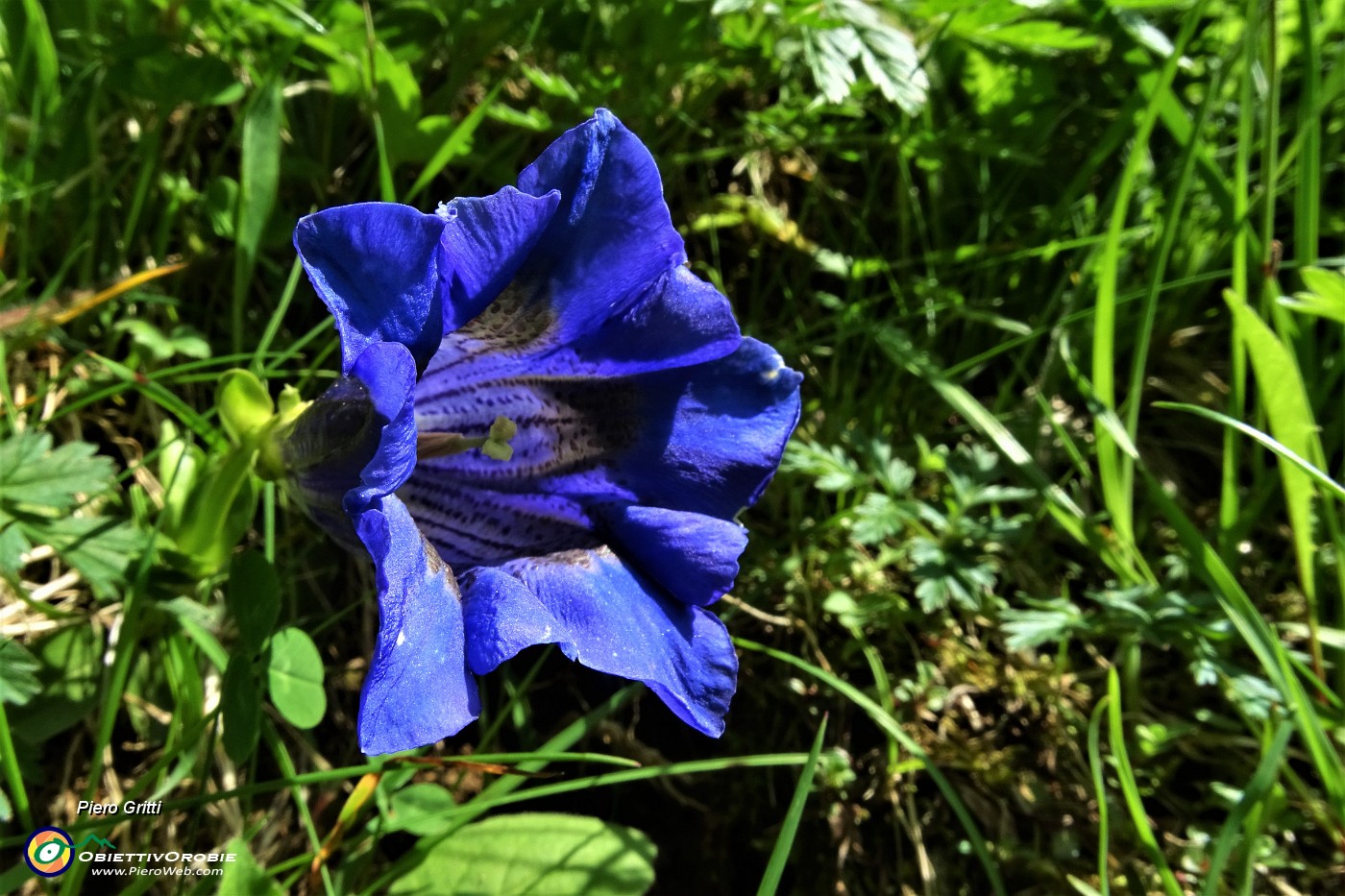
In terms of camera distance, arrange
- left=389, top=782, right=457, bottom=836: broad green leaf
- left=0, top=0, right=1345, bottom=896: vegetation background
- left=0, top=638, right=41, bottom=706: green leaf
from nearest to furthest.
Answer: left=0, top=638, right=41, bottom=706: green leaf
left=389, top=782, right=457, bottom=836: broad green leaf
left=0, top=0, right=1345, bottom=896: vegetation background

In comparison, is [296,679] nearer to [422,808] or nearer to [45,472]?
[422,808]

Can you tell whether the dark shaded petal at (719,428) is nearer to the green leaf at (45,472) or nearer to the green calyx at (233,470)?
the green calyx at (233,470)

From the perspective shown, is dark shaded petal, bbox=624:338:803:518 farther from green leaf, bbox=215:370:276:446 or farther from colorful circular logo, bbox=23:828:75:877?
colorful circular logo, bbox=23:828:75:877

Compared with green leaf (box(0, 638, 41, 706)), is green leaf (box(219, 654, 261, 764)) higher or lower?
lower

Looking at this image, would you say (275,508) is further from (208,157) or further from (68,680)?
(208,157)

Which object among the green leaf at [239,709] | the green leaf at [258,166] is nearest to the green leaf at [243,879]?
the green leaf at [239,709]

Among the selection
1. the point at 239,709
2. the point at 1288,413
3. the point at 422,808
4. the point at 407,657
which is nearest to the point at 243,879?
the point at 239,709

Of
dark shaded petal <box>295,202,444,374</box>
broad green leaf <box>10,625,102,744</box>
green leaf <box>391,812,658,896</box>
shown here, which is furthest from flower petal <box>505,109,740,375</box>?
broad green leaf <box>10,625,102,744</box>
